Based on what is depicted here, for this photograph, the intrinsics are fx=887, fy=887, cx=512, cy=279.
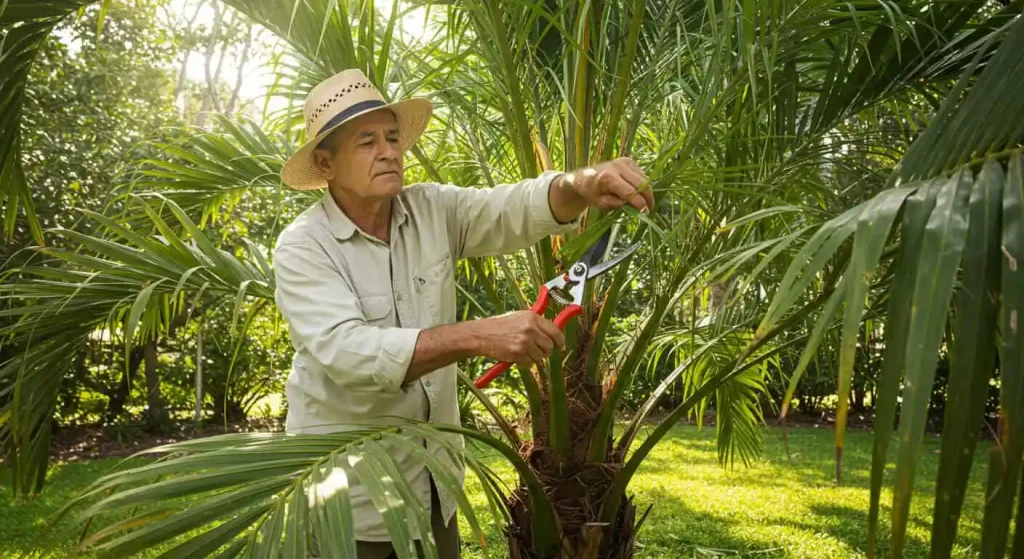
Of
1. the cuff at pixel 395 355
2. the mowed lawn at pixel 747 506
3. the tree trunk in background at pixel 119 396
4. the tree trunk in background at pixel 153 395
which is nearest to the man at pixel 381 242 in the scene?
Result: the cuff at pixel 395 355

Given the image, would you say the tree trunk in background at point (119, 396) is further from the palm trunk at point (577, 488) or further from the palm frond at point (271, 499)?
the palm frond at point (271, 499)

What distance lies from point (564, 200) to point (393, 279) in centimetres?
44

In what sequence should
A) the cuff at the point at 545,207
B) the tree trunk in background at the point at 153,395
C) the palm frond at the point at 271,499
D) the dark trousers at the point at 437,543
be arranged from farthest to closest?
the tree trunk in background at the point at 153,395
the dark trousers at the point at 437,543
the cuff at the point at 545,207
the palm frond at the point at 271,499

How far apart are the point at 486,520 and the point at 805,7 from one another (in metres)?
3.67

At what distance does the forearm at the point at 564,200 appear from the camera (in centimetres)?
195

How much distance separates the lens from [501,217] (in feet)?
6.89

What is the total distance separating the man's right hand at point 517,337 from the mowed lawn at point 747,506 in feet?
8.13

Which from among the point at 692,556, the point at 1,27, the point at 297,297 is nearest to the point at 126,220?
the point at 1,27

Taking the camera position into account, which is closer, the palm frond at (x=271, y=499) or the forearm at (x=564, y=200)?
the palm frond at (x=271, y=499)

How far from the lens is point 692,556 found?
4.23m

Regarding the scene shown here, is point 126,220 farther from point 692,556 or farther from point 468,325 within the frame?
point 692,556

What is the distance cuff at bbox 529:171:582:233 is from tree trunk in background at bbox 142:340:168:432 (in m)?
6.03

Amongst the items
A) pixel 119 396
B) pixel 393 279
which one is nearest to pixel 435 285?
pixel 393 279

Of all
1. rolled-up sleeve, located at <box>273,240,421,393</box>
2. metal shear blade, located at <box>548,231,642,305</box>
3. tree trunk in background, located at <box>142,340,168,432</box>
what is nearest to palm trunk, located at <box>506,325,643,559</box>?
metal shear blade, located at <box>548,231,642,305</box>
